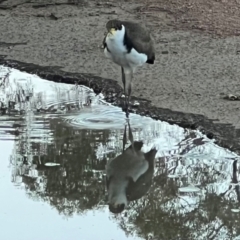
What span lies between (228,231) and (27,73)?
4.56 m

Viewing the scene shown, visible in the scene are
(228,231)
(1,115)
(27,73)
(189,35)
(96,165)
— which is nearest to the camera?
(228,231)

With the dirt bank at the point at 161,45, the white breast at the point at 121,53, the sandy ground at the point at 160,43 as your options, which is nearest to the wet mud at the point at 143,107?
the dirt bank at the point at 161,45

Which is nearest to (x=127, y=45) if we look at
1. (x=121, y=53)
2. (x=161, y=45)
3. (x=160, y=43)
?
(x=121, y=53)

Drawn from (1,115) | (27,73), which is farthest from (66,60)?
(1,115)

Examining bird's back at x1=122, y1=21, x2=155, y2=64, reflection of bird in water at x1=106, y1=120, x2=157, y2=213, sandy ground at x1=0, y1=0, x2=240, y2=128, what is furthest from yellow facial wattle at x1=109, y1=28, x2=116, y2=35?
reflection of bird in water at x1=106, y1=120, x2=157, y2=213

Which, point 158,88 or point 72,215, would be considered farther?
point 158,88

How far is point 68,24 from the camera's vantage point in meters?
11.3

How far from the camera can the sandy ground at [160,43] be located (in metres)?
7.83

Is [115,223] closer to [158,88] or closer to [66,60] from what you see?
[158,88]

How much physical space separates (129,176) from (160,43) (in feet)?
15.7

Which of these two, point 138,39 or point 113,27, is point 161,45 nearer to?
point 138,39

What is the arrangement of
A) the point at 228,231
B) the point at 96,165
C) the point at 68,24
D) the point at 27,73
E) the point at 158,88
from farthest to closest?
the point at 68,24 < the point at 27,73 < the point at 158,88 < the point at 96,165 < the point at 228,231

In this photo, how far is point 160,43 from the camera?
10.2 meters

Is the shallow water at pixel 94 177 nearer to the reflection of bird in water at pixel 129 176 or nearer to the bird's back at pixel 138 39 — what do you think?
the reflection of bird in water at pixel 129 176
